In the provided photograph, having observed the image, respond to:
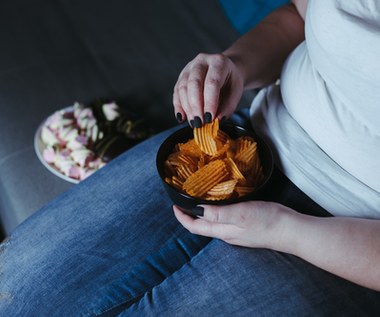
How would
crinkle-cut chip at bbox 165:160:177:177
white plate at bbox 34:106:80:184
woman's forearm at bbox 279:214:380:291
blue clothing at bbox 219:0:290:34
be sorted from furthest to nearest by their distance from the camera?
blue clothing at bbox 219:0:290:34
white plate at bbox 34:106:80:184
crinkle-cut chip at bbox 165:160:177:177
woman's forearm at bbox 279:214:380:291

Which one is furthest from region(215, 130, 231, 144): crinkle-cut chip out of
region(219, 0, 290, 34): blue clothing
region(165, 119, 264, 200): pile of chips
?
region(219, 0, 290, 34): blue clothing

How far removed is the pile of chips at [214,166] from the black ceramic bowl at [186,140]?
1cm

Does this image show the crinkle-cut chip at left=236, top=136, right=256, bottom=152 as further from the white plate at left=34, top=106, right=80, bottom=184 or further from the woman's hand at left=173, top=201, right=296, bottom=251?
the white plate at left=34, top=106, right=80, bottom=184

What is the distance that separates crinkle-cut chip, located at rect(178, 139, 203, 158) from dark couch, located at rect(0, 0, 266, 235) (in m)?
0.52

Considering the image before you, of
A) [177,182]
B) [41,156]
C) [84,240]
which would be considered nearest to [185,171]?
[177,182]

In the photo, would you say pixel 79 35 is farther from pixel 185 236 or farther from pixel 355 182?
pixel 355 182

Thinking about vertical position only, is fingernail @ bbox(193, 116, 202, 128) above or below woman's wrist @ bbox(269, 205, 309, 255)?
above

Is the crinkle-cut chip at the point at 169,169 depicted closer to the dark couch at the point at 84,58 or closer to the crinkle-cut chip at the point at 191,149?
the crinkle-cut chip at the point at 191,149

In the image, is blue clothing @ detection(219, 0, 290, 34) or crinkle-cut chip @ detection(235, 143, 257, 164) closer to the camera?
crinkle-cut chip @ detection(235, 143, 257, 164)

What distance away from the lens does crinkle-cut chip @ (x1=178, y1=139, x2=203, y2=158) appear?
2.31ft

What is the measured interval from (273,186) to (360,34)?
28 cm

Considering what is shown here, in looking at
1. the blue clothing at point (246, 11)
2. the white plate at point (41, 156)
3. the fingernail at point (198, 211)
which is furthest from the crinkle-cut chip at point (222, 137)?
the blue clothing at point (246, 11)

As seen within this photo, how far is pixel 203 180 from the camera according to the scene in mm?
649

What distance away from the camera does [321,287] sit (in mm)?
637
